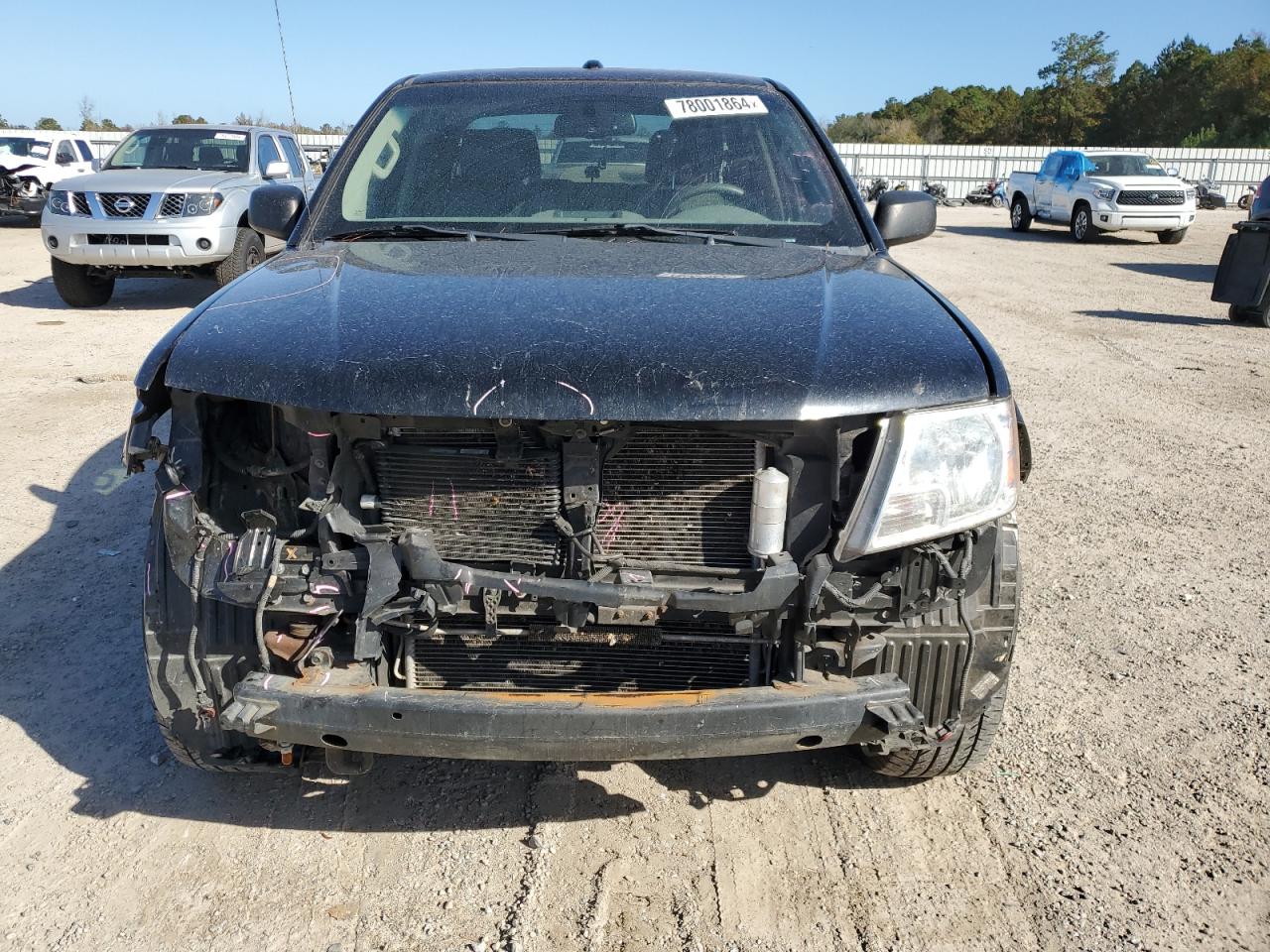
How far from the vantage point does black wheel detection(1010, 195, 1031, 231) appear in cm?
2088

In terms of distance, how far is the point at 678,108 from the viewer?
3.48 meters

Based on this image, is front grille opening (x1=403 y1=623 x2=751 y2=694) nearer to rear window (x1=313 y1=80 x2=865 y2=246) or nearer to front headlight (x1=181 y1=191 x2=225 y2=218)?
rear window (x1=313 y1=80 x2=865 y2=246)

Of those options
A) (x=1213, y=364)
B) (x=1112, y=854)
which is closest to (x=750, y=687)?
(x=1112, y=854)

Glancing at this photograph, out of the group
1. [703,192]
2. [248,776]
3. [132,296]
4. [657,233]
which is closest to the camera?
[248,776]

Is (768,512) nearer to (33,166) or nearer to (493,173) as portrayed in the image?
(493,173)

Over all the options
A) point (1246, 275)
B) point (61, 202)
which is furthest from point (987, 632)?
point (61, 202)

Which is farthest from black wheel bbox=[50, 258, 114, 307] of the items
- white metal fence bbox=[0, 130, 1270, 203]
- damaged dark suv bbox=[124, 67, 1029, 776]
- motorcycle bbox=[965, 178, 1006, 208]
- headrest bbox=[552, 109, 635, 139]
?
white metal fence bbox=[0, 130, 1270, 203]

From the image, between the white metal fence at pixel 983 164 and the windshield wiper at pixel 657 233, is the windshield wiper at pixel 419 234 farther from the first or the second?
the white metal fence at pixel 983 164

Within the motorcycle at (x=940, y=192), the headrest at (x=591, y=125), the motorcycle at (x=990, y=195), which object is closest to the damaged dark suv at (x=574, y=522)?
the headrest at (x=591, y=125)

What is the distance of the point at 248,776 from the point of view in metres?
2.77

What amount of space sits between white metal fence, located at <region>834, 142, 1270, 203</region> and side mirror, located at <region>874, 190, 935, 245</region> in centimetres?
3407

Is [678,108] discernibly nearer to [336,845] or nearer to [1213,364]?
[336,845]

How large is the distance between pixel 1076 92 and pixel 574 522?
57.6 m

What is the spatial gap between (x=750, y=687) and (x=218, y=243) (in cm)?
912
